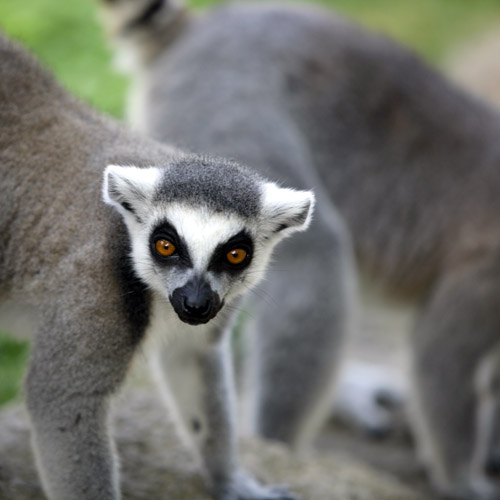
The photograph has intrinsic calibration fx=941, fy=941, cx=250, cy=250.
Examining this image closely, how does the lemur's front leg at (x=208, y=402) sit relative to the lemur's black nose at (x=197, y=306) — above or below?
below

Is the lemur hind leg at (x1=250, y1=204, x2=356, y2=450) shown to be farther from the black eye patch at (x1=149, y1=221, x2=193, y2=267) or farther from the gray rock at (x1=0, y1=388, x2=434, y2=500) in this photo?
the black eye patch at (x1=149, y1=221, x2=193, y2=267)

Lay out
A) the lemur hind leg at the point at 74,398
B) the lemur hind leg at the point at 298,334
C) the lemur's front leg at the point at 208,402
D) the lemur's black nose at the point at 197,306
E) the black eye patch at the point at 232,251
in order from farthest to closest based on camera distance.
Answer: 1. the lemur hind leg at the point at 298,334
2. the lemur's front leg at the point at 208,402
3. the lemur hind leg at the point at 74,398
4. the black eye patch at the point at 232,251
5. the lemur's black nose at the point at 197,306

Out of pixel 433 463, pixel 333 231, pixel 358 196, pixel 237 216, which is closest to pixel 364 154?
pixel 358 196

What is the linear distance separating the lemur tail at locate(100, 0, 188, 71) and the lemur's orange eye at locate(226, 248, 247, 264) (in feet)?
11.2

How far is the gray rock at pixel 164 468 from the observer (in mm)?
4789

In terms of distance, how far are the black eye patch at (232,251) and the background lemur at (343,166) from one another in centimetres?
235

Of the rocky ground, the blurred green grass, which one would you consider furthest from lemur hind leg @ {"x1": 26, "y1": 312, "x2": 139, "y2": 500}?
the blurred green grass

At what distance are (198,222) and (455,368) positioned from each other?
3.64 meters

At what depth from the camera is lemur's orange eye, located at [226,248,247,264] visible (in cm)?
369

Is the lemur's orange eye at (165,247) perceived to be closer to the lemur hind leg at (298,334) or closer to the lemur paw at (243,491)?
the lemur paw at (243,491)

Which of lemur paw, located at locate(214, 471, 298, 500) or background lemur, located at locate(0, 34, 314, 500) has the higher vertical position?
background lemur, located at locate(0, 34, 314, 500)

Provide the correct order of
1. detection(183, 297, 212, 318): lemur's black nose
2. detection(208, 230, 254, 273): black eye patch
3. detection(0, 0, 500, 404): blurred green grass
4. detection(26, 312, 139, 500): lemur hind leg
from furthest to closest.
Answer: detection(0, 0, 500, 404): blurred green grass → detection(26, 312, 139, 500): lemur hind leg → detection(208, 230, 254, 273): black eye patch → detection(183, 297, 212, 318): lemur's black nose

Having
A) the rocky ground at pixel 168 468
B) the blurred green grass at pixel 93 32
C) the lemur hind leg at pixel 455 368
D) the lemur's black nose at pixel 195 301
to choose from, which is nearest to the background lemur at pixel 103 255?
the lemur's black nose at pixel 195 301

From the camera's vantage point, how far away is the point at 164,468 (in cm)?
513
